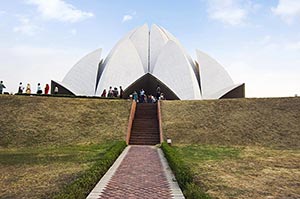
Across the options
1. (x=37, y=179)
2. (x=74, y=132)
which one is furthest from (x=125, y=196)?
(x=74, y=132)

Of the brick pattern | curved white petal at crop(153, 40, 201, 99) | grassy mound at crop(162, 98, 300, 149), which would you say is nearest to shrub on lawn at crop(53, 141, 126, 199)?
the brick pattern

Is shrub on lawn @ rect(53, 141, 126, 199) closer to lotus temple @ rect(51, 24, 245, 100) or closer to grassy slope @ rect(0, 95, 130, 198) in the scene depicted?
grassy slope @ rect(0, 95, 130, 198)

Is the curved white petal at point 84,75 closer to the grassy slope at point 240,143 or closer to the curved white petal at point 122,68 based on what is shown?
the curved white petal at point 122,68

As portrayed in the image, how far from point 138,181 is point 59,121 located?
8.08m

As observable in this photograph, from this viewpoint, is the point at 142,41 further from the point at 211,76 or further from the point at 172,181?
the point at 172,181

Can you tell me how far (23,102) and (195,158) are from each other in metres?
9.35

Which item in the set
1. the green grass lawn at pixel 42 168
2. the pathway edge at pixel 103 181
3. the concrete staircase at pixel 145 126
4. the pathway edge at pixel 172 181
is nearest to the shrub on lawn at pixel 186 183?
the pathway edge at pixel 172 181

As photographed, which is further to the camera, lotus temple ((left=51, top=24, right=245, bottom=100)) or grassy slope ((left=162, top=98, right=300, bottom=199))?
lotus temple ((left=51, top=24, right=245, bottom=100))

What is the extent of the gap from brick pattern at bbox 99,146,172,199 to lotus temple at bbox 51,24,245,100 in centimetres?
1474

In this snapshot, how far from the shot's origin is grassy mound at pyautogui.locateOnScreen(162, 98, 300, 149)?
39.8 ft

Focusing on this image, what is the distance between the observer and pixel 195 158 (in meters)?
8.82

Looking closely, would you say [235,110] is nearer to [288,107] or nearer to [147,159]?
[288,107]

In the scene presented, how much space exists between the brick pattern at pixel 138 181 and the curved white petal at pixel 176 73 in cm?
1435

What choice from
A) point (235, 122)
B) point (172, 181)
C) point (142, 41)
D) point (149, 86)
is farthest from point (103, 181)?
point (142, 41)
